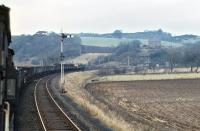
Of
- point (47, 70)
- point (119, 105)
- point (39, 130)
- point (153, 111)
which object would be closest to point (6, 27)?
point (39, 130)

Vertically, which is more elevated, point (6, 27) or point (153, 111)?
point (6, 27)

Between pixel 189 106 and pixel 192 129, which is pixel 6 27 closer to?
pixel 192 129

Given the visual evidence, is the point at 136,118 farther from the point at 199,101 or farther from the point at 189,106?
the point at 199,101

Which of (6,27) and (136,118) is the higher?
(6,27)

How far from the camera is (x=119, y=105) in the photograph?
58500 mm

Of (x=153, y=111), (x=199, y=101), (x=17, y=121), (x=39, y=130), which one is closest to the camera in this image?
(x=39, y=130)

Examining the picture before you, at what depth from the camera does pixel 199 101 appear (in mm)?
64125

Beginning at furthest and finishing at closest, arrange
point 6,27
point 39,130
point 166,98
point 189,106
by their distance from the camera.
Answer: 1. point 166,98
2. point 189,106
3. point 39,130
4. point 6,27

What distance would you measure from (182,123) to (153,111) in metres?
9.63

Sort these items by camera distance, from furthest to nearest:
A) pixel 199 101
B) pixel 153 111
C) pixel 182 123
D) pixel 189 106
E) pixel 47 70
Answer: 1. pixel 47 70
2. pixel 199 101
3. pixel 189 106
4. pixel 153 111
5. pixel 182 123

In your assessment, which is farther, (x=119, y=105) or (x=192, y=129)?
(x=119, y=105)

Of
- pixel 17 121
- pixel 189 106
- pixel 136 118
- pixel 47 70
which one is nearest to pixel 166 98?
pixel 189 106

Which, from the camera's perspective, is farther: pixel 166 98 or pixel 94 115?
pixel 166 98

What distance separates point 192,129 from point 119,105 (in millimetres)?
19728
